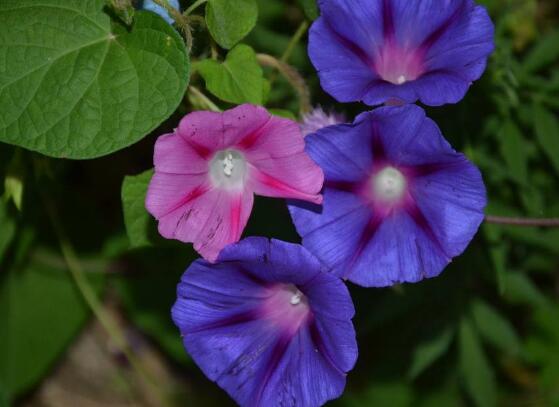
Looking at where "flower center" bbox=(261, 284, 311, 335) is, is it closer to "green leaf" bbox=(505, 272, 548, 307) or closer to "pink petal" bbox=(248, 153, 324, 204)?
"pink petal" bbox=(248, 153, 324, 204)

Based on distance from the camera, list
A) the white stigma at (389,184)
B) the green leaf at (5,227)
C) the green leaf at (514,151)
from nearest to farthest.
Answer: the white stigma at (389,184) → the green leaf at (5,227) → the green leaf at (514,151)

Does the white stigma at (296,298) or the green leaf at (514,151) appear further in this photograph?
the green leaf at (514,151)

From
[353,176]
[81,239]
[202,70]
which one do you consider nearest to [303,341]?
[353,176]

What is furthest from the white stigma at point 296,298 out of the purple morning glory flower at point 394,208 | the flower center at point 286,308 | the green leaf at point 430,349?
the green leaf at point 430,349

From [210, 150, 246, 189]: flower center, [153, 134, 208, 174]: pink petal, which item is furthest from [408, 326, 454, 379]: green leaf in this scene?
[153, 134, 208, 174]: pink petal

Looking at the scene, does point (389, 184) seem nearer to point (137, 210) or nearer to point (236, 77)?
point (236, 77)

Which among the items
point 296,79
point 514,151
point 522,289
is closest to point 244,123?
point 296,79

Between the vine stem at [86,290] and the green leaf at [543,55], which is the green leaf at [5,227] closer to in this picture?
the vine stem at [86,290]
